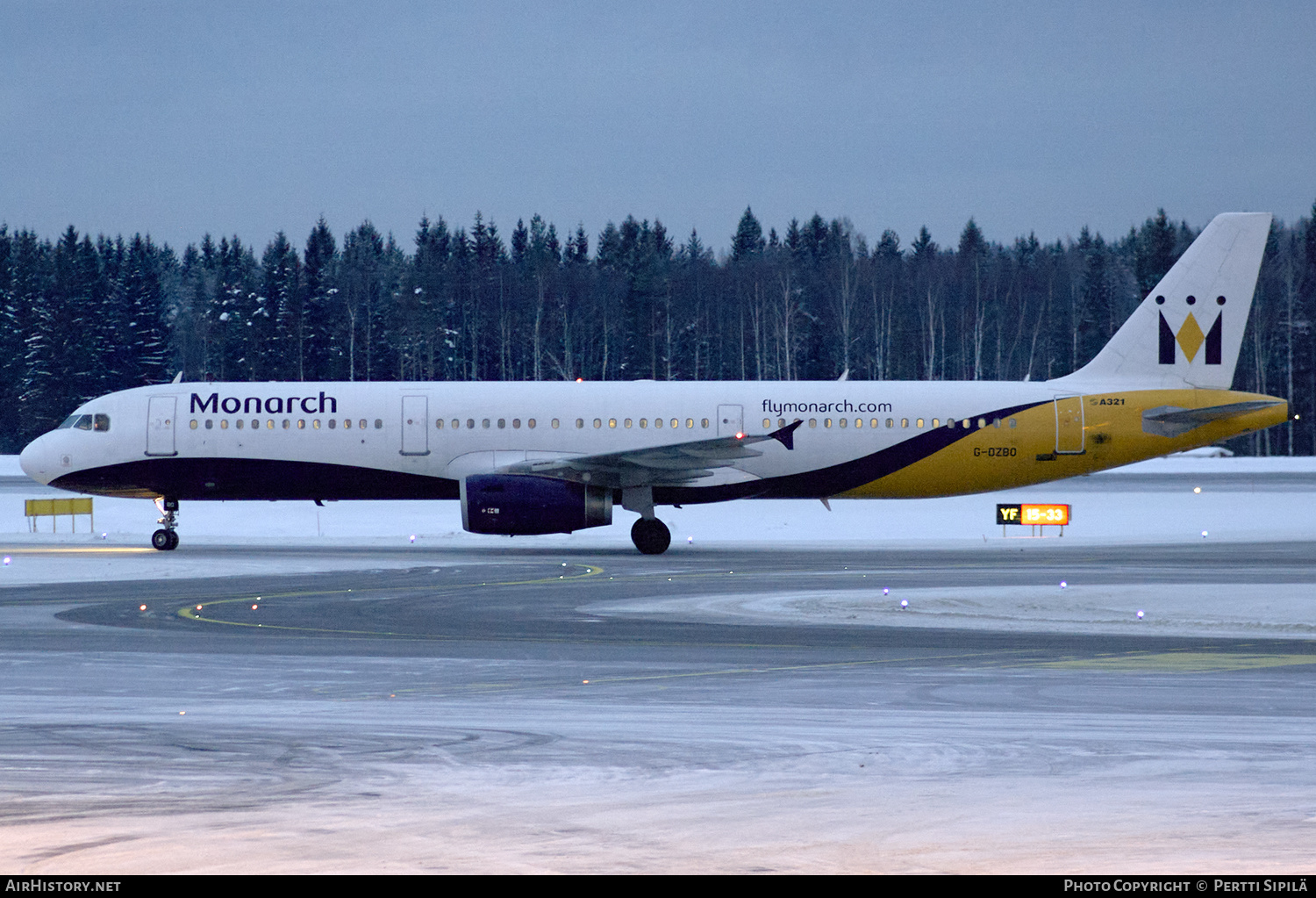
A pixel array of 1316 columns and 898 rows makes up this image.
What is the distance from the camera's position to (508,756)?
34.6 ft

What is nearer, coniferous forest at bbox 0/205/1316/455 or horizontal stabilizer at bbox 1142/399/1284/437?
horizontal stabilizer at bbox 1142/399/1284/437

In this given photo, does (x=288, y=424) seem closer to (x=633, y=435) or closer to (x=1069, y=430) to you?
(x=633, y=435)

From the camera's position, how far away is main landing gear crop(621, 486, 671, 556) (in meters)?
32.7

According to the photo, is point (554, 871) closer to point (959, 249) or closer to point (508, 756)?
point (508, 756)

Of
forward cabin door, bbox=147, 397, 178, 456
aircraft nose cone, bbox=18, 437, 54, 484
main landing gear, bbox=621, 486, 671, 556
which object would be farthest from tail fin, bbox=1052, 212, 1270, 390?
aircraft nose cone, bbox=18, 437, 54, 484

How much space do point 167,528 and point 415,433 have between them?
5.91m

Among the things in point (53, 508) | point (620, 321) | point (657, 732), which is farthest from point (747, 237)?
point (657, 732)

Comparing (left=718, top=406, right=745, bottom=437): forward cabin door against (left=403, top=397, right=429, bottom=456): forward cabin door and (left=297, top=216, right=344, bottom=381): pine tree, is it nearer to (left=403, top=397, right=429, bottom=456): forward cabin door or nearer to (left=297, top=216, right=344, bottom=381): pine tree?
(left=403, top=397, right=429, bottom=456): forward cabin door

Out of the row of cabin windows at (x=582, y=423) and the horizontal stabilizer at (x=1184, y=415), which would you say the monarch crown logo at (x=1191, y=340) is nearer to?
the horizontal stabilizer at (x=1184, y=415)

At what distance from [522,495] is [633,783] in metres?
22.3

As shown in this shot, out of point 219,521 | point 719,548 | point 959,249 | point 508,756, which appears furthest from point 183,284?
point 508,756

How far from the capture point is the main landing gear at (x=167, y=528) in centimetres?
3322

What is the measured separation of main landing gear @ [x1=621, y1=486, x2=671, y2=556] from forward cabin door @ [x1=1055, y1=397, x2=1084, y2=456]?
9.05 m

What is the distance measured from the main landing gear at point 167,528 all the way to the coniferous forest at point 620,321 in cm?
7004
